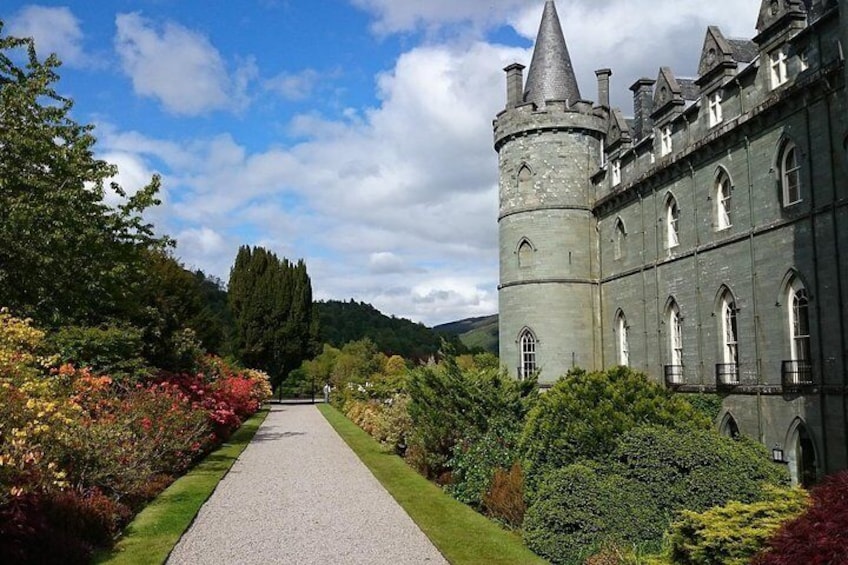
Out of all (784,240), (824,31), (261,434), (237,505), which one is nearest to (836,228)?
(784,240)

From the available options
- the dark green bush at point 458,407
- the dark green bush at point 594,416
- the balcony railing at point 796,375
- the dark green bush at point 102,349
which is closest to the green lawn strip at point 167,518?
the dark green bush at point 102,349

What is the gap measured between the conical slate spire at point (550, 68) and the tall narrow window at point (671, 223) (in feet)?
22.4

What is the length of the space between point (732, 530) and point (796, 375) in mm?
11682

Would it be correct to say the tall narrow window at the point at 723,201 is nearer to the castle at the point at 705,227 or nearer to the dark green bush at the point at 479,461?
the castle at the point at 705,227

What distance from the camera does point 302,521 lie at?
37.4 ft

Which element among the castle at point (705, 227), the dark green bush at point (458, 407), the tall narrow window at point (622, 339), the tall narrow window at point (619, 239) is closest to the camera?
the dark green bush at point (458, 407)

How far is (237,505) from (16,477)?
16.1 feet

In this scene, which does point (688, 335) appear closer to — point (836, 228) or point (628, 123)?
point (836, 228)

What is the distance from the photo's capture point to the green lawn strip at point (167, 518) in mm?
9125

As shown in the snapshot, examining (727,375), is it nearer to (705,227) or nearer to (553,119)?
(705,227)

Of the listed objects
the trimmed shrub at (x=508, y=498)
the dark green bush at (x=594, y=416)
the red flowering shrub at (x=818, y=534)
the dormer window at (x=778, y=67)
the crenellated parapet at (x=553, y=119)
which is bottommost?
the trimmed shrub at (x=508, y=498)

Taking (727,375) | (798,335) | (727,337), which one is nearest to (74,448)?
(798,335)

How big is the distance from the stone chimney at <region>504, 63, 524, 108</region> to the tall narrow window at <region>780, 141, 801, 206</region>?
1215cm

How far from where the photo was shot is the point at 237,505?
1262cm
